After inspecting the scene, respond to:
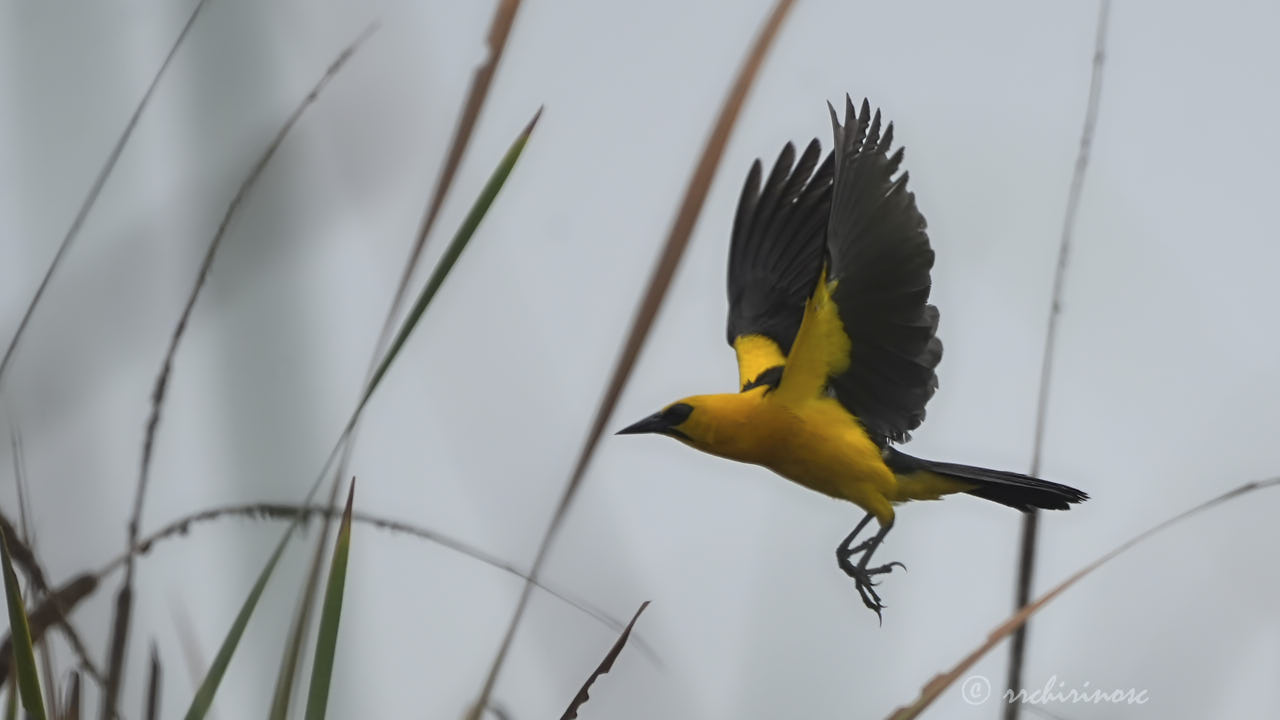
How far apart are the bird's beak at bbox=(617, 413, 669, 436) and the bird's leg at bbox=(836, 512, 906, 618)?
38 cm

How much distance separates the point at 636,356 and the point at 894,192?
107 cm

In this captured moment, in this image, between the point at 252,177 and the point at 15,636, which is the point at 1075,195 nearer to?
the point at 252,177

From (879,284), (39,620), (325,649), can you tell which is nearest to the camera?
(325,649)

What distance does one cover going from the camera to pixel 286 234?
45.9 inches

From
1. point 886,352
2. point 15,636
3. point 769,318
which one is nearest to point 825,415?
point 886,352

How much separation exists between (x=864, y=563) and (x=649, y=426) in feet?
1.51

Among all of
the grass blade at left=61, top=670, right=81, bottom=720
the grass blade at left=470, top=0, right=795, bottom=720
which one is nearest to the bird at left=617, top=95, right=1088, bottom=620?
the grass blade at left=470, top=0, right=795, bottom=720

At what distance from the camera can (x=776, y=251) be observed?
10.5 feet

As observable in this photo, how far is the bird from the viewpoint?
2.12 meters

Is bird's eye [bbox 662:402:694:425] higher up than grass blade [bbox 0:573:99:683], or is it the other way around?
bird's eye [bbox 662:402:694:425]

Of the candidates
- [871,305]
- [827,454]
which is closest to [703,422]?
[827,454]

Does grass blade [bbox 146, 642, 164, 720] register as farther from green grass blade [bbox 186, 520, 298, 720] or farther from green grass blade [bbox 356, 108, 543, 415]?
green grass blade [bbox 356, 108, 543, 415]

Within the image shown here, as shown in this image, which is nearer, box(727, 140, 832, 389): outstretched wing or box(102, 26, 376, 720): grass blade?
box(102, 26, 376, 720): grass blade

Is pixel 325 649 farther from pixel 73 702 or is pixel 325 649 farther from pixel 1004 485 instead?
pixel 1004 485
